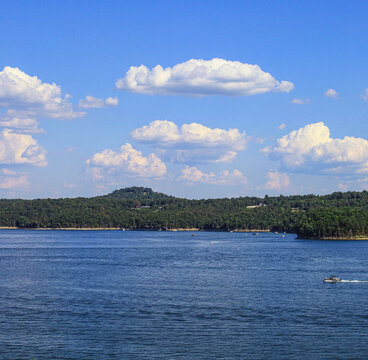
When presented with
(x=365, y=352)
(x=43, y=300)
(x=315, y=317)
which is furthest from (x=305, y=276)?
(x=365, y=352)

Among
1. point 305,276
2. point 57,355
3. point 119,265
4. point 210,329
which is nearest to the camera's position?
point 57,355

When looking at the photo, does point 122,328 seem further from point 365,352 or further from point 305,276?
point 305,276

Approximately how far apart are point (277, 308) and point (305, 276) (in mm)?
34311

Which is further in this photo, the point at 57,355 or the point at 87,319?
the point at 87,319

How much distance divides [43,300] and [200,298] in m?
17.6

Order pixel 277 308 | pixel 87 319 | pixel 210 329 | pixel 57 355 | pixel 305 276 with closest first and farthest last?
pixel 57 355 < pixel 210 329 < pixel 87 319 < pixel 277 308 < pixel 305 276

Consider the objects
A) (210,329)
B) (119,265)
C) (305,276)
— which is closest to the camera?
(210,329)

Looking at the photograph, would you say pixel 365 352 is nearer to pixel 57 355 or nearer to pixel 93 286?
pixel 57 355

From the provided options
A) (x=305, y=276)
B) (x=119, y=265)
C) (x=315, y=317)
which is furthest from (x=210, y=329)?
(x=119, y=265)

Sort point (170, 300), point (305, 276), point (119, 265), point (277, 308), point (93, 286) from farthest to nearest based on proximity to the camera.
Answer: point (119, 265) → point (305, 276) → point (93, 286) → point (170, 300) → point (277, 308)

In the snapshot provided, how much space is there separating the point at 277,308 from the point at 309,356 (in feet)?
59.8

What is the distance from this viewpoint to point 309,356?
41625mm

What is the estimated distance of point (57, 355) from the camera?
41.6m

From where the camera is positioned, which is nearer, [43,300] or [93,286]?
[43,300]
